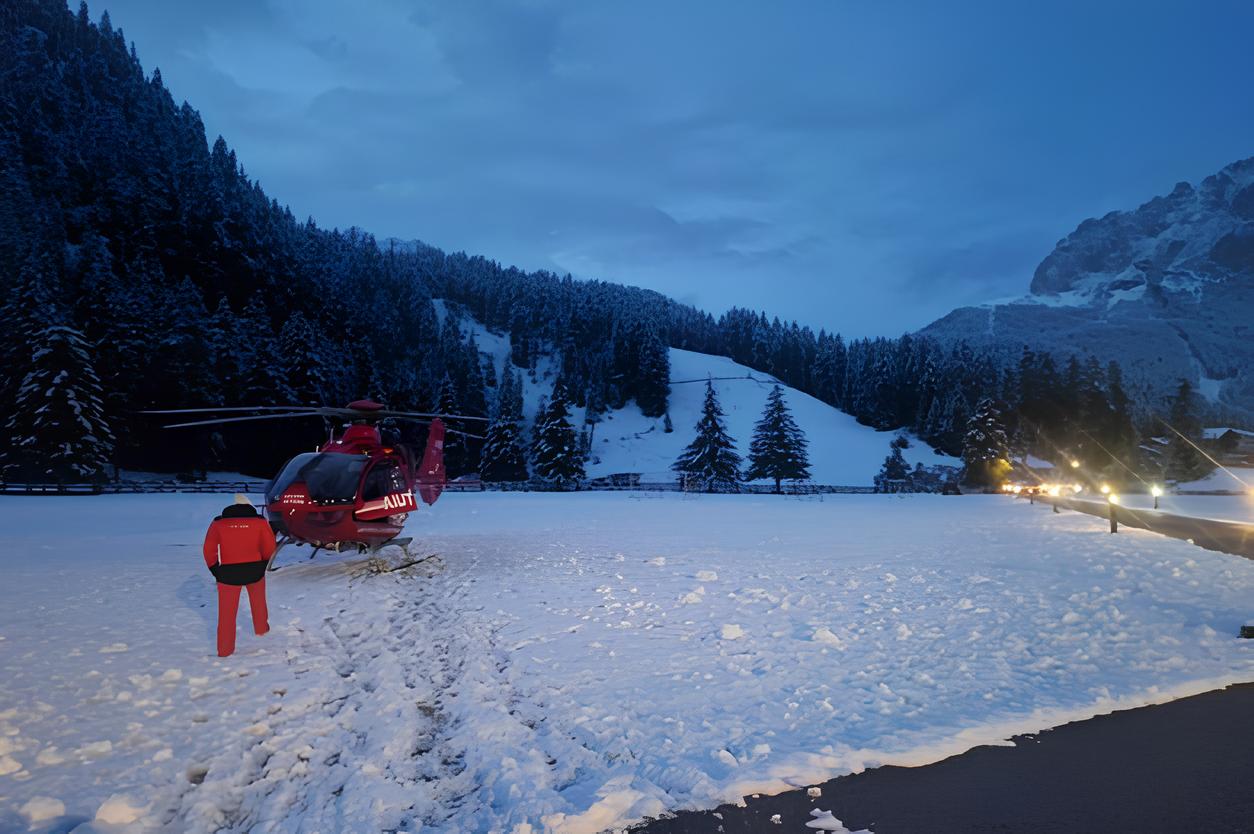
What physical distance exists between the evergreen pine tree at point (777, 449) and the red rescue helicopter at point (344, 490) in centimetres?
6073

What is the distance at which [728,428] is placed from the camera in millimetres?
113688

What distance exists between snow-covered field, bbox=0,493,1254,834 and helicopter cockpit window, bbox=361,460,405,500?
170 cm

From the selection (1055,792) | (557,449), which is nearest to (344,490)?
(1055,792)

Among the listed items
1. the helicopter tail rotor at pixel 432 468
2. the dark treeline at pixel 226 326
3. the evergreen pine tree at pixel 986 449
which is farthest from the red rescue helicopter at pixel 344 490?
the evergreen pine tree at pixel 986 449

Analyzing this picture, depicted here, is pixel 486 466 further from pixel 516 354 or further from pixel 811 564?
pixel 516 354

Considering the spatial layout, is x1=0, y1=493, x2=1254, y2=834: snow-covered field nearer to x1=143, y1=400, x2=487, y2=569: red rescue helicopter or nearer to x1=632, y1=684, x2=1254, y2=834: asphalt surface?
x1=632, y1=684, x2=1254, y2=834: asphalt surface

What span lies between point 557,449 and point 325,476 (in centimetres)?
5280

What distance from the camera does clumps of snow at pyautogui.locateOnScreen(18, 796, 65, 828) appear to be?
173 inches

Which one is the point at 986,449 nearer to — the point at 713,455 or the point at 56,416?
the point at 713,455

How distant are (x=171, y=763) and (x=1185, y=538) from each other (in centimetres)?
2567

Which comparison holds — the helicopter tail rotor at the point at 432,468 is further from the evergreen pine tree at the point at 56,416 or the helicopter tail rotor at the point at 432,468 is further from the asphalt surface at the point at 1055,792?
the evergreen pine tree at the point at 56,416

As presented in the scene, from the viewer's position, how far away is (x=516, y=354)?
152 m

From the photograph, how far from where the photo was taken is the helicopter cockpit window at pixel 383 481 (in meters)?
13.1

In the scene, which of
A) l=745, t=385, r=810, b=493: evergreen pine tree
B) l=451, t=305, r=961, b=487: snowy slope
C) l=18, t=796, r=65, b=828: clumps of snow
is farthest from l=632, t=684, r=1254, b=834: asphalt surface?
l=451, t=305, r=961, b=487: snowy slope
